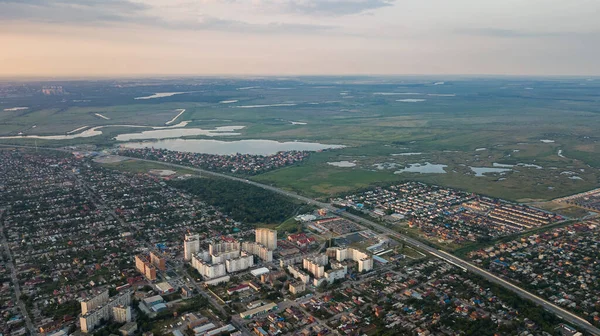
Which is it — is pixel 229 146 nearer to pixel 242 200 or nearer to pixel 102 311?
pixel 242 200

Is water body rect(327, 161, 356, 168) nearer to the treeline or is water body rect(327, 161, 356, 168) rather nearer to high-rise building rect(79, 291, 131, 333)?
the treeline

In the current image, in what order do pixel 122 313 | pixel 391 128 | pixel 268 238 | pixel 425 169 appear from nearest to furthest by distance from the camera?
pixel 122 313
pixel 268 238
pixel 425 169
pixel 391 128

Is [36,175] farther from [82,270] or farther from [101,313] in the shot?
[101,313]

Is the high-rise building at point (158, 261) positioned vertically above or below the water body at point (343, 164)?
above

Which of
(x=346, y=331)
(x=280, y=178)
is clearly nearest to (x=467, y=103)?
(x=280, y=178)

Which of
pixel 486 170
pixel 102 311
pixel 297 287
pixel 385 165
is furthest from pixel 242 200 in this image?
pixel 486 170

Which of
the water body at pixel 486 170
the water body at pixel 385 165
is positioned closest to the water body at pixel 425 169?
the water body at pixel 385 165

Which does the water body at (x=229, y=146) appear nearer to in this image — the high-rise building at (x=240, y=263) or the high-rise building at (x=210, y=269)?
the high-rise building at (x=240, y=263)
